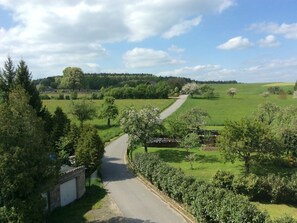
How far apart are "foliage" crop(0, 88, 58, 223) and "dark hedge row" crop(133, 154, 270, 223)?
884 centimetres

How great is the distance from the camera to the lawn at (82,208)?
2431 cm

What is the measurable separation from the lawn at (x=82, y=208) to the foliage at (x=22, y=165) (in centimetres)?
388

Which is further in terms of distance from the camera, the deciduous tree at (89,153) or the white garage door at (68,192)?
the deciduous tree at (89,153)

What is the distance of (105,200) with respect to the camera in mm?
27922

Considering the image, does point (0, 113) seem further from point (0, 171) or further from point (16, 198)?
point (16, 198)

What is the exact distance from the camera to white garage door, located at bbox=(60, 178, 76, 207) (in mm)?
26784

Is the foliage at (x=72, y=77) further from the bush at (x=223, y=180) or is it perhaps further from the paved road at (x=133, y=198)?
the bush at (x=223, y=180)

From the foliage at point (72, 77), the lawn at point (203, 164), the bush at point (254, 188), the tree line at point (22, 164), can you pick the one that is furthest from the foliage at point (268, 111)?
the foliage at point (72, 77)

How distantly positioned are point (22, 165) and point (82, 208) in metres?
9.11

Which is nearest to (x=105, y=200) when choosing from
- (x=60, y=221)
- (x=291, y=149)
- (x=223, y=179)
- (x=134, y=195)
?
(x=134, y=195)

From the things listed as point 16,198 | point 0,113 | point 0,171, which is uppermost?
point 0,113

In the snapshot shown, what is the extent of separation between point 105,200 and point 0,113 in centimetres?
1211

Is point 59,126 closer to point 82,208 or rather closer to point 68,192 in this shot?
point 68,192

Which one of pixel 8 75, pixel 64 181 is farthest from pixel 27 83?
pixel 64 181
